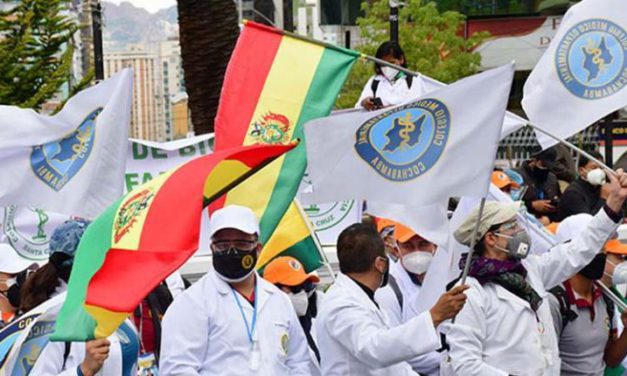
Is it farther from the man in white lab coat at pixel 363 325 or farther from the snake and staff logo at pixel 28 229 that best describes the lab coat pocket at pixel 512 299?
the snake and staff logo at pixel 28 229

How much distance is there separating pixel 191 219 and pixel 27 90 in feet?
75.3

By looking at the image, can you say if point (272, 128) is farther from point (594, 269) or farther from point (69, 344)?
point (69, 344)

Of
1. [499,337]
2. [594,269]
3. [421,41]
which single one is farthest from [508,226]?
[421,41]

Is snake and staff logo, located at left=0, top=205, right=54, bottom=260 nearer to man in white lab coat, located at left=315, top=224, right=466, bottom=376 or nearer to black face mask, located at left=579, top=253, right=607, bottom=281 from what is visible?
man in white lab coat, located at left=315, top=224, right=466, bottom=376

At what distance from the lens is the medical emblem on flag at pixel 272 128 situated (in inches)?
309

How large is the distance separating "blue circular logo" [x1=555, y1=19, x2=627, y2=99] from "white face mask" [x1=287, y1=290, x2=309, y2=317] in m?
1.91

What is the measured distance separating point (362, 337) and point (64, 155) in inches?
98.1

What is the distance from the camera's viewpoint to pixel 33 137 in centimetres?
773

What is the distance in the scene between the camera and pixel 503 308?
617cm

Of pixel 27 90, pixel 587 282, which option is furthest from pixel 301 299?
pixel 27 90

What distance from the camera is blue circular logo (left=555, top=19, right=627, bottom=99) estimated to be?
7.53m

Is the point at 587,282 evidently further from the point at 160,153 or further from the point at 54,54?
the point at 54,54

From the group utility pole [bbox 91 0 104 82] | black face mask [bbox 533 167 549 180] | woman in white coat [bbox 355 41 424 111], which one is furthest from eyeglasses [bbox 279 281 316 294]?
utility pole [bbox 91 0 104 82]

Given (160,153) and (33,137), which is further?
(160,153)
